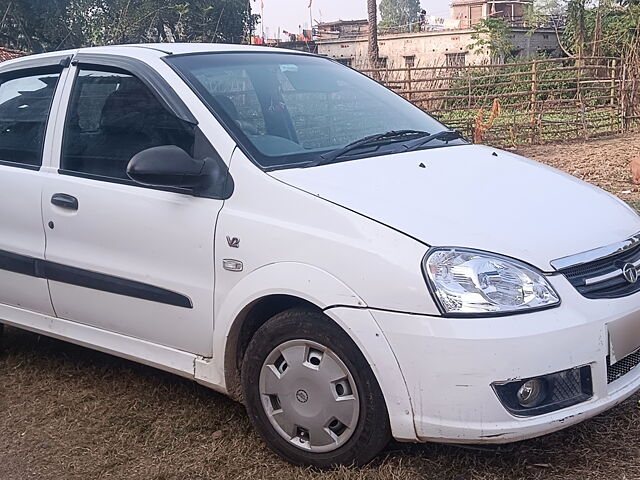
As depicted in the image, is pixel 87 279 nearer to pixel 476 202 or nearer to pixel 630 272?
pixel 476 202

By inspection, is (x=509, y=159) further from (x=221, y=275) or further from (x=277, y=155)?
(x=221, y=275)

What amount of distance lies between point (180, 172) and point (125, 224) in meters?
0.45

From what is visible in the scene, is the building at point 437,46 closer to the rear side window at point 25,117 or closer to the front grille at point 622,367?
the rear side window at point 25,117

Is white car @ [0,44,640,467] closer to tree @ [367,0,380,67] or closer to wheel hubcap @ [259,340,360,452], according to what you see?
wheel hubcap @ [259,340,360,452]

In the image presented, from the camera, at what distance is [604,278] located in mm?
2773

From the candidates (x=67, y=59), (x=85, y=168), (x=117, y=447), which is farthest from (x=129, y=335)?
(x=67, y=59)

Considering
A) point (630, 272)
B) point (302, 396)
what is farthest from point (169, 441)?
point (630, 272)

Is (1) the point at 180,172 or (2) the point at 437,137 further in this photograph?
(2) the point at 437,137

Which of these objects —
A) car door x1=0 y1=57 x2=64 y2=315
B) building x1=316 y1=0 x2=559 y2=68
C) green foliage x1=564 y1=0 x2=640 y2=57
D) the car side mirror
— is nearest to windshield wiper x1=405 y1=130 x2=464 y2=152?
the car side mirror

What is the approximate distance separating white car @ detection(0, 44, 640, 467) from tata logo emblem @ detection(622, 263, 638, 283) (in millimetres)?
11

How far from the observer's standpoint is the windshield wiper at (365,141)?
10.6 ft

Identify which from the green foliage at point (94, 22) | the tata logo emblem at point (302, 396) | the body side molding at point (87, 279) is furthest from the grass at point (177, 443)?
the green foliage at point (94, 22)

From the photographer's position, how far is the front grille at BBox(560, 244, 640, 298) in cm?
270

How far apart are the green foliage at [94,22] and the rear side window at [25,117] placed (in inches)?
734
